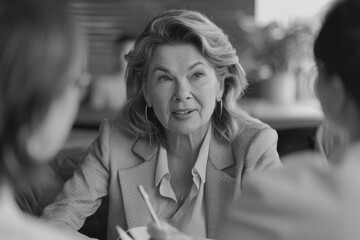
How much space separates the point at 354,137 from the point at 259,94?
4016mm

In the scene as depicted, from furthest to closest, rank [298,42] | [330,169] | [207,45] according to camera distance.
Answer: [298,42] → [207,45] → [330,169]

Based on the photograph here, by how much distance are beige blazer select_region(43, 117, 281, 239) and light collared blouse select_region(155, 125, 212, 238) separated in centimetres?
2

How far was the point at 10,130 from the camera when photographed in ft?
3.20

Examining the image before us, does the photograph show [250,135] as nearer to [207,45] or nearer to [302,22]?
[207,45]

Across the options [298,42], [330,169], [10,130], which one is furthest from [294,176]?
[298,42]

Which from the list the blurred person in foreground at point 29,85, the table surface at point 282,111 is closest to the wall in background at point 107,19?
the table surface at point 282,111

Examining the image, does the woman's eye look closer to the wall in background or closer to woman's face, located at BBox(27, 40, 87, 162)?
woman's face, located at BBox(27, 40, 87, 162)

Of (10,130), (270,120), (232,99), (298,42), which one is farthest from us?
(298,42)

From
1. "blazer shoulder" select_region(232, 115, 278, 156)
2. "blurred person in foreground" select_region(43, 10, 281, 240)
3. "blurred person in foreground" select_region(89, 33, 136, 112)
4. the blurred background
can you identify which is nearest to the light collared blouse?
"blurred person in foreground" select_region(43, 10, 281, 240)

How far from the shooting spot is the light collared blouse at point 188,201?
1.93 m

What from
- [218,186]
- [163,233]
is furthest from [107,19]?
[163,233]

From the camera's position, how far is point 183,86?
1959 mm

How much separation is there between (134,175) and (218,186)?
289 mm

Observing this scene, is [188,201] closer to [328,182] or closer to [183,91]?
[183,91]
